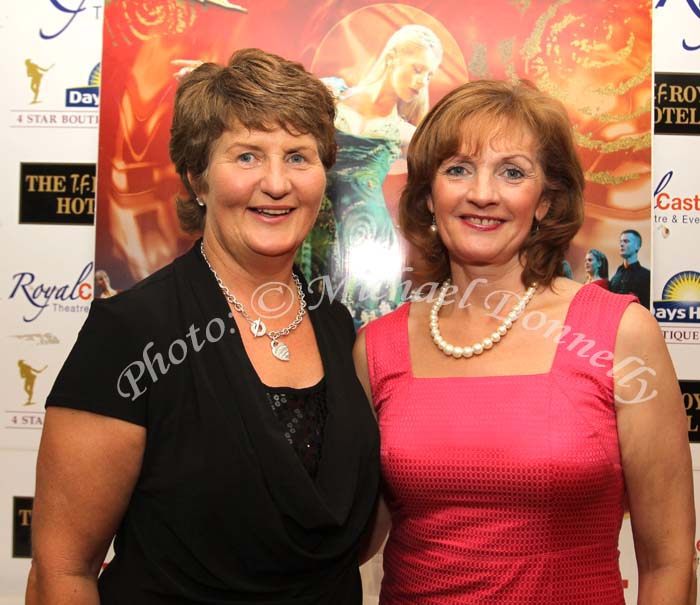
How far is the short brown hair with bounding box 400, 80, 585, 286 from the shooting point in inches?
59.7

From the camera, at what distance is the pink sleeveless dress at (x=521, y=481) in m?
1.38

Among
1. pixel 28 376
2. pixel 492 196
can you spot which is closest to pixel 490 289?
pixel 492 196

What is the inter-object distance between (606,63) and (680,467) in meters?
1.27

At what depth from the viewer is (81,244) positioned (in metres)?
2.21

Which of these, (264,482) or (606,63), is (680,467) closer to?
(264,482)

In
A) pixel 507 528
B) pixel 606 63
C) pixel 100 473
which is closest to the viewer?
pixel 100 473

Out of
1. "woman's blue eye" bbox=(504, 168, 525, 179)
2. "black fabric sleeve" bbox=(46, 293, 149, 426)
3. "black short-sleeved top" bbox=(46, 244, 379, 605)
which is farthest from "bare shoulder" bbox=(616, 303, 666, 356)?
"black fabric sleeve" bbox=(46, 293, 149, 426)

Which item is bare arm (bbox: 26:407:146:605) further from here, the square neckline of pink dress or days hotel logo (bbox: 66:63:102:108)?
days hotel logo (bbox: 66:63:102:108)

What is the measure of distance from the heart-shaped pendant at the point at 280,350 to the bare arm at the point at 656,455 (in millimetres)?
646

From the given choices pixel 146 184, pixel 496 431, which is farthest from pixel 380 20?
pixel 496 431

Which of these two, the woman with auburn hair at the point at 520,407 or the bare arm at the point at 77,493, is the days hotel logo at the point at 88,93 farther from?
the bare arm at the point at 77,493

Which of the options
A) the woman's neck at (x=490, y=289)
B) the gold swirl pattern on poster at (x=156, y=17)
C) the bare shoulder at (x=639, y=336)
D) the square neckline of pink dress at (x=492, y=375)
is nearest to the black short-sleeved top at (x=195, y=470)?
the square neckline of pink dress at (x=492, y=375)

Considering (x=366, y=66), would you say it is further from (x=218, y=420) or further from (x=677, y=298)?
(x=218, y=420)

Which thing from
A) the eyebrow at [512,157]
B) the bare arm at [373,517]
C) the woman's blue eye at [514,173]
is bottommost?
the bare arm at [373,517]
